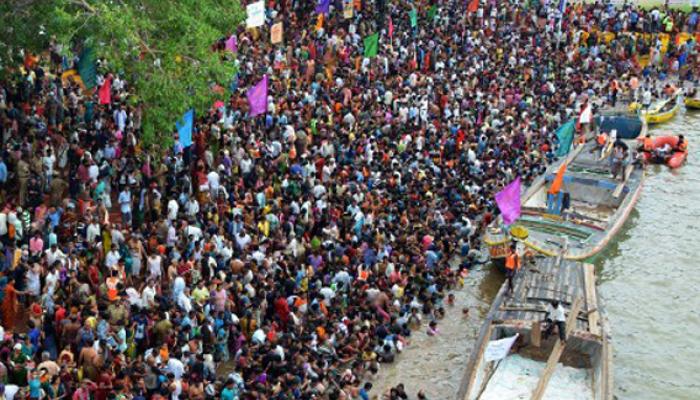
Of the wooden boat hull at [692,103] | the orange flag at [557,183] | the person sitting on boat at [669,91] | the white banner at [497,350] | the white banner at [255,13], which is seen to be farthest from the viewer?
the wooden boat hull at [692,103]

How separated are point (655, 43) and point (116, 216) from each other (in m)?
34.6

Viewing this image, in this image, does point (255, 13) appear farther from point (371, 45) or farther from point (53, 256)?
point (53, 256)

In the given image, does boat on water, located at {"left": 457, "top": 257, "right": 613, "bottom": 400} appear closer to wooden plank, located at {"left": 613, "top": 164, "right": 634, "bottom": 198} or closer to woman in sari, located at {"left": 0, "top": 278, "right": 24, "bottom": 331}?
wooden plank, located at {"left": 613, "top": 164, "right": 634, "bottom": 198}

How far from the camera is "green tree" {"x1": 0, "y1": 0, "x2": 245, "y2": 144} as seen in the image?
23.1m

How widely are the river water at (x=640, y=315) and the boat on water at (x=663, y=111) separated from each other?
8021 mm

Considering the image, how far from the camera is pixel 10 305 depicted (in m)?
20.2

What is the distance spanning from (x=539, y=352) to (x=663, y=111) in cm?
2529

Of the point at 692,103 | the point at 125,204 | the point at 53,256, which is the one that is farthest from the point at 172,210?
the point at 692,103

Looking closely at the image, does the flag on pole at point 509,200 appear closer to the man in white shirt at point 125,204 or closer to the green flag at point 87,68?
the man in white shirt at point 125,204

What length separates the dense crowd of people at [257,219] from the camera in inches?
786

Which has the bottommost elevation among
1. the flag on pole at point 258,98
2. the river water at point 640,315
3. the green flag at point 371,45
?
the river water at point 640,315

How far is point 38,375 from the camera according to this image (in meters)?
17.7

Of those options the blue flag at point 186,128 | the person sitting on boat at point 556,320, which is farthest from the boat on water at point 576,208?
the blue flag at point 186,128

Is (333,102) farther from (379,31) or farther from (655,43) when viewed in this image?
(655,43)
